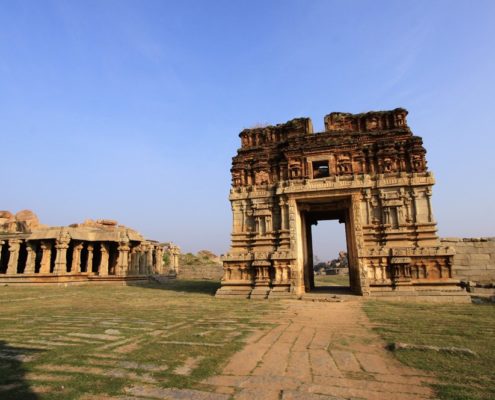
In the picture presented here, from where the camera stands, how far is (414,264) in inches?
557

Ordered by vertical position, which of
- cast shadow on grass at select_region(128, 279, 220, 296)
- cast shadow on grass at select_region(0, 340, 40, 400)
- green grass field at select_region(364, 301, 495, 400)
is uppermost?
cast shadow on grass at select_region(0, 340, 40, 400)

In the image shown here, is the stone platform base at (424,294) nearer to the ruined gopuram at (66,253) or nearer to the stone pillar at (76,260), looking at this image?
the ruined gopuram at (66,253)

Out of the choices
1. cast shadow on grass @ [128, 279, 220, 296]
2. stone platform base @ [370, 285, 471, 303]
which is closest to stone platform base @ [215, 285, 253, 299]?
cast shadow on grass @ [128, 279, 220, 296]

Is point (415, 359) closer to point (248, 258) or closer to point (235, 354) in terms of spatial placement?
A: point (235, 354)

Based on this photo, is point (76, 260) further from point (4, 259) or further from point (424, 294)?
point (424, 294)

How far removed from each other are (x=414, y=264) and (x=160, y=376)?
13270 mm

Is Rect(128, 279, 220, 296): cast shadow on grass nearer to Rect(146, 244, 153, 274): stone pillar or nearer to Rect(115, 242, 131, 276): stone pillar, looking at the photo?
Rect(115, 242, 131, 276): stone pillar

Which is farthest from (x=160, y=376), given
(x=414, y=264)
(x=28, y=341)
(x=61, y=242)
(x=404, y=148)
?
(x=61, y=242)

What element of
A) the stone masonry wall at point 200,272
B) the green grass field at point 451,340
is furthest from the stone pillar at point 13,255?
the green grass field at point 451,340

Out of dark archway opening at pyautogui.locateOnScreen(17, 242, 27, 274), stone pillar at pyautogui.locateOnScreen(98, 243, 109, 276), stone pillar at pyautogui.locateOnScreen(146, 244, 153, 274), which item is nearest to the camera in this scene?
stone pillar at pyautogui.locateOnScreen(98, 243, 109, 276)

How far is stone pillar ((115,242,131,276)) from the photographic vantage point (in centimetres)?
2555

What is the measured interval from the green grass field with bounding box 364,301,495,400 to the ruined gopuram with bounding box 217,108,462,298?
3732 millimetres

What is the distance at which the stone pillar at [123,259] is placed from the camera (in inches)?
1006

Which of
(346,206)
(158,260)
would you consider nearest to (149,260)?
(158,260)
